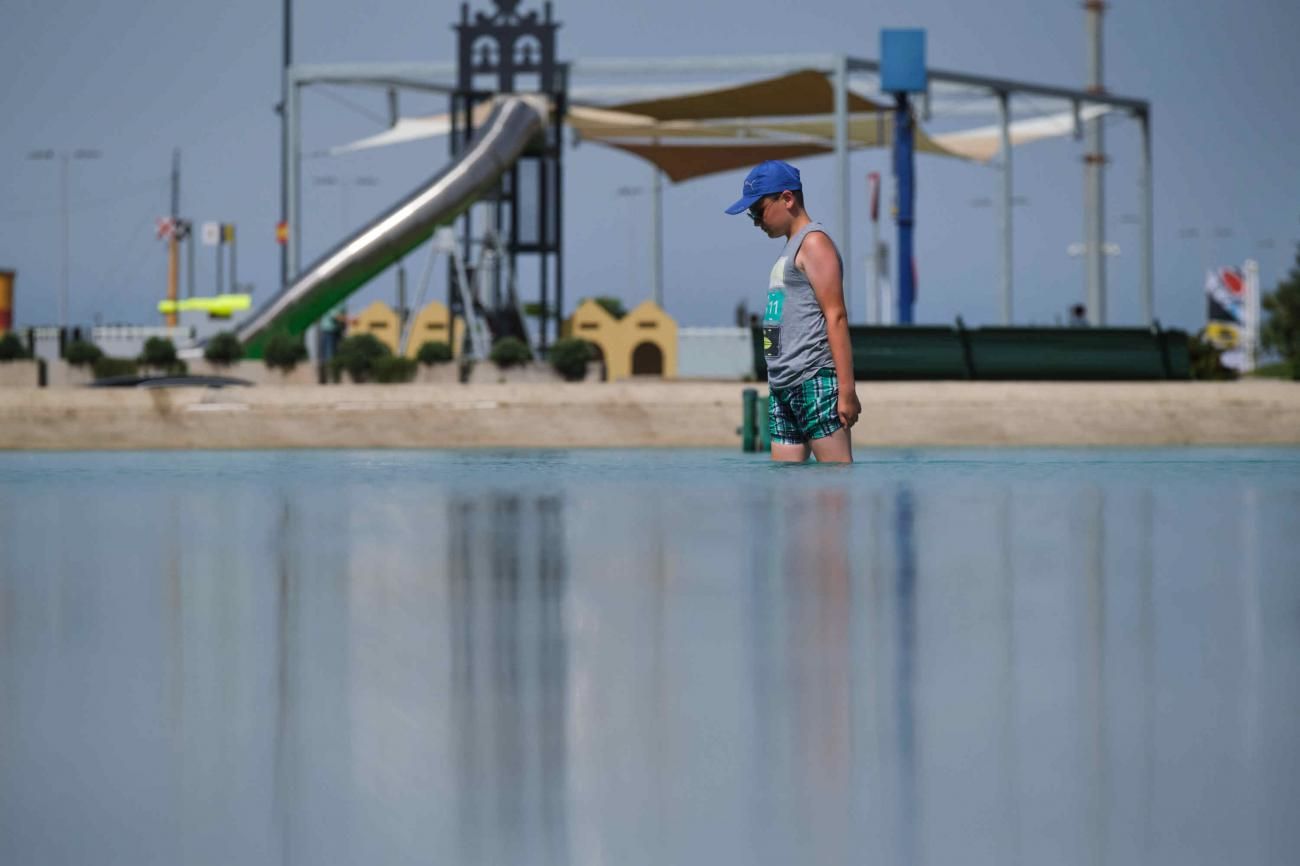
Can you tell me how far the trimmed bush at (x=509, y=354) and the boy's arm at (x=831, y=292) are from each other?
24337 mm

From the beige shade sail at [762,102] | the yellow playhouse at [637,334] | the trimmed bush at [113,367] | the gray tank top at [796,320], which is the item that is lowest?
the gray tank top at [796,320]

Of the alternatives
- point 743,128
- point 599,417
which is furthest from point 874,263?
point 599,417

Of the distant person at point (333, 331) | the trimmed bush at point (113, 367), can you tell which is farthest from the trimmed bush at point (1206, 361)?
the distant person at point (333, 331)

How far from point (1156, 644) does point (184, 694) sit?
6.64 feet

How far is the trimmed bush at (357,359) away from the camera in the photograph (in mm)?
29234

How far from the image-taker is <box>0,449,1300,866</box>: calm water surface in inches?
105

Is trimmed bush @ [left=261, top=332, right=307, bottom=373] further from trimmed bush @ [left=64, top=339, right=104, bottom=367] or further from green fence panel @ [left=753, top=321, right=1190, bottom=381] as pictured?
green fence panel @ [left=753, top=321, right=1190, bottom=381]

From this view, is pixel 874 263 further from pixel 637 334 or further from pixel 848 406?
pixel 848 406

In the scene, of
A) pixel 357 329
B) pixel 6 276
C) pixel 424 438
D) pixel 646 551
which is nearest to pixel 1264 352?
pixel 357 329

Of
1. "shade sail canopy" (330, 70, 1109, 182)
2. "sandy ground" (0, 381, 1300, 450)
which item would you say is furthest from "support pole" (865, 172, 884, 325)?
"sandy ground" (0, 381, 1300, 450)

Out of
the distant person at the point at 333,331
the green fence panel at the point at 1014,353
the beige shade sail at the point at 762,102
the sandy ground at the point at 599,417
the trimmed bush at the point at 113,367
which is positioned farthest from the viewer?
the distant person at the point at 333,331

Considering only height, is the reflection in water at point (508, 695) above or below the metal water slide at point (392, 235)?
below

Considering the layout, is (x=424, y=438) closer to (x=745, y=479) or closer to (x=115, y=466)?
(x=115, y=466)

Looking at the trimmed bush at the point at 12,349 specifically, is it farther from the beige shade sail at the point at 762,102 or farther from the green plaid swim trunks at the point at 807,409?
the green plaid swim trunks at the point at 807,409
